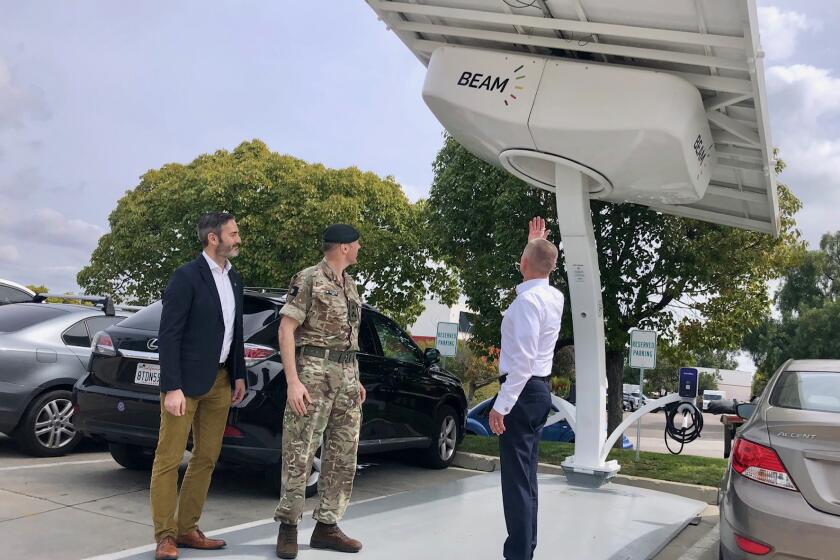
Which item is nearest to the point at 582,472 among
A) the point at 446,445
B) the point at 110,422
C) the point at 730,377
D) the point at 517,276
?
the point at 446,445

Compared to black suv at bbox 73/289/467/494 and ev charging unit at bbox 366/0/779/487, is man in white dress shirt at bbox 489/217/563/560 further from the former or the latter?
ev charging unit at bbox 366/0/779/487

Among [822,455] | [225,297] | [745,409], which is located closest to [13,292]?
[225,297]

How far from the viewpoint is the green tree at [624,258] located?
494 inches


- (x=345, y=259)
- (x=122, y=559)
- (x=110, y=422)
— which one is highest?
(x=345, y=259)

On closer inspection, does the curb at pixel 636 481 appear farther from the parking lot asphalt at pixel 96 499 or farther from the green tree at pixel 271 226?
the green tree at pixel 271 226

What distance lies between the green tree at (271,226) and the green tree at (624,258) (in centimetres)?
737

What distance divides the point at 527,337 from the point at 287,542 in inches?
71.5

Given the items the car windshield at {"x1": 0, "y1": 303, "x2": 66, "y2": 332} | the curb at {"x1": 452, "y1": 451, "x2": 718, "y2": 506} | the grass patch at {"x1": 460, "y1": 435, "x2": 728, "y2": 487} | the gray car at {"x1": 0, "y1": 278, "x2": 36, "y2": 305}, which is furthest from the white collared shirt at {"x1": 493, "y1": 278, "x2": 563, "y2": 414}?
the gray car at {"x1": 0, "y1": 278, "x2": 36, "y2": 305}

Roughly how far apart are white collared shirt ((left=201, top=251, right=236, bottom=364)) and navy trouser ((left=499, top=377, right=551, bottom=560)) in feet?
5.61

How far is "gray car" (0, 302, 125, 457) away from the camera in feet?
23.9

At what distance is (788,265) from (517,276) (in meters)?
5.06

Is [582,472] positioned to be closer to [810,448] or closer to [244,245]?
[810,448]

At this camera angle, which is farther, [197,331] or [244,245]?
[244,245]

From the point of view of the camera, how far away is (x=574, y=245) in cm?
704
